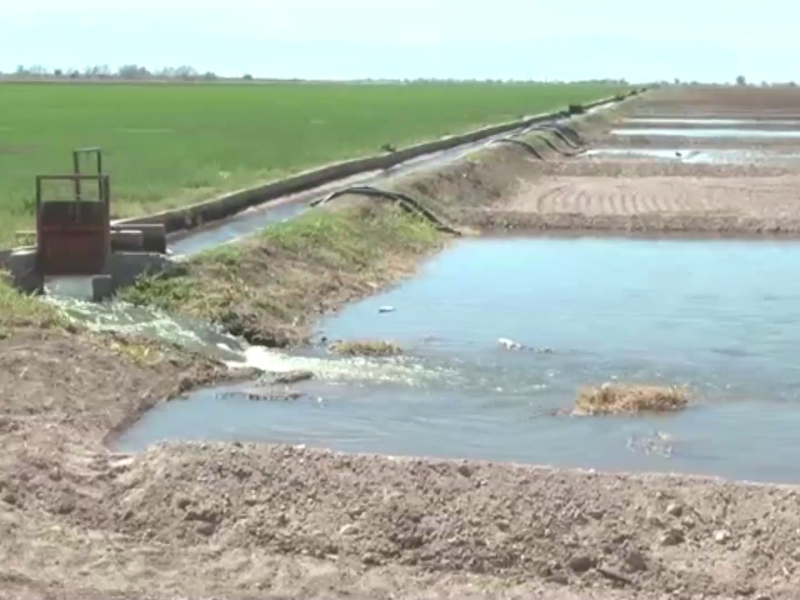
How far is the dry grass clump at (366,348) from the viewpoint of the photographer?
1368 cm

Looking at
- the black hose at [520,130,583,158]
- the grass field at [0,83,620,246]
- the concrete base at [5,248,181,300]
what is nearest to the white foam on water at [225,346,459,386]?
the concrete base at [5,248,181,300]

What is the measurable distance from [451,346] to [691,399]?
2.98m

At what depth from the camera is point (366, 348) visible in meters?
13.7

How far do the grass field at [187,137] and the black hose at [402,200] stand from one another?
6.55 ft

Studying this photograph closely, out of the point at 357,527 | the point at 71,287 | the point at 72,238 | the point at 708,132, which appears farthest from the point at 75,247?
the point at 708,132

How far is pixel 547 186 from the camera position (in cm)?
3403

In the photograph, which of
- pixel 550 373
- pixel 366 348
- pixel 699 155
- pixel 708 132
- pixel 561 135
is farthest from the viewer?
pixel 708 132

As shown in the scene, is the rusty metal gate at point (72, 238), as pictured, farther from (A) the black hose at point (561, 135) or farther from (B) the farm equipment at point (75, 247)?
(A) the black hose at point (561, 135)

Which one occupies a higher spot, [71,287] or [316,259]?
[71,287]

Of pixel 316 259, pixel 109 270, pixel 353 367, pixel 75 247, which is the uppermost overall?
pixel 75 247

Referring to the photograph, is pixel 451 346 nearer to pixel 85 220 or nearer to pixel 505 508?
pixel 85 220

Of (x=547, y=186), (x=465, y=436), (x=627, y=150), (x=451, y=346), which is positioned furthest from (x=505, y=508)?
(x=627, y=150)

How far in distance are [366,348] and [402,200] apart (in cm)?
1244

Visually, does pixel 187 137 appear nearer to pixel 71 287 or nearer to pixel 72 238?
pixel 72 238
